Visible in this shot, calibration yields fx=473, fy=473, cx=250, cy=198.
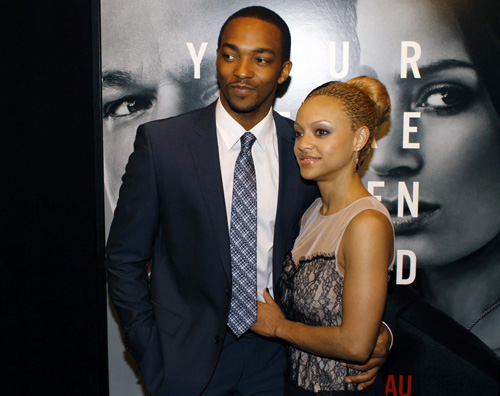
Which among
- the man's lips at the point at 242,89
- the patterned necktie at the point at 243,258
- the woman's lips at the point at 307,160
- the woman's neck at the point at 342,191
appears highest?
the man's lips at the point at 242,89

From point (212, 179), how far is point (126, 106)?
103cm

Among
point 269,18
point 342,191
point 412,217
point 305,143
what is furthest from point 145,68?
point 412,217

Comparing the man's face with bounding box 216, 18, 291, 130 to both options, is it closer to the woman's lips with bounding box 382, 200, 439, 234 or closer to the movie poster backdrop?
the movie poster backdrop

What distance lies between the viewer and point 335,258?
1.54 m

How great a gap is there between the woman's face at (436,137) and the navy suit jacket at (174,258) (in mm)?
1069

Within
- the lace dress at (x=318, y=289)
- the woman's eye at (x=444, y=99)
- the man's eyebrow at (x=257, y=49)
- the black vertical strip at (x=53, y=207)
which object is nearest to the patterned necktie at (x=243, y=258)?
the lace dress at (x=318, y=289)

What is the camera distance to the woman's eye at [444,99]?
2.54 metres

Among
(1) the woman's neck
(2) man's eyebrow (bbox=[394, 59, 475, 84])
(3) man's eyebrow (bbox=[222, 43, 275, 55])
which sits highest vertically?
(2) man's eyebrow (bbox=[394, 59, 475, 84])

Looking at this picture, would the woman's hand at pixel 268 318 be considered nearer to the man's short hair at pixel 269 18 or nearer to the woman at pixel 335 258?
the woman at pixel 335 258

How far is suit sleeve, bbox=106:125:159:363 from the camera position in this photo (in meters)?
1.77

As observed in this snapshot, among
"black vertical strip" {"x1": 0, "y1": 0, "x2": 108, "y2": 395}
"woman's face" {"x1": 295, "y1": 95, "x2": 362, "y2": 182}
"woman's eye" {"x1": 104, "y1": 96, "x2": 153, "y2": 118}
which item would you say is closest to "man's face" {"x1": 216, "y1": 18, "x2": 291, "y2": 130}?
"woman's face" {"x1": 295, "y1": 95, "x2": 362, "y2": 182}

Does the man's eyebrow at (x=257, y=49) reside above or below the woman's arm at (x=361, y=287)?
above

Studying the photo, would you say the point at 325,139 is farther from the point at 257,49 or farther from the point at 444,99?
the point at 444,99

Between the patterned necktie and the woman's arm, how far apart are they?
349 millimetres
